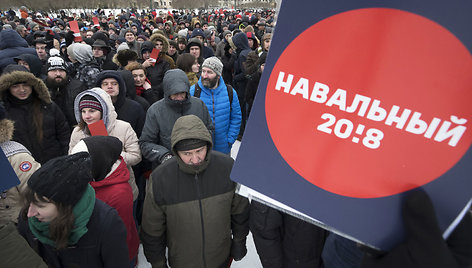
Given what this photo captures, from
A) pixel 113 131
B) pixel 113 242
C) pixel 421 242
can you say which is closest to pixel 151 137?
pixel 113 131

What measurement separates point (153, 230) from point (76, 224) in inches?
19.8

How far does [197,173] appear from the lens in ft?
5.41

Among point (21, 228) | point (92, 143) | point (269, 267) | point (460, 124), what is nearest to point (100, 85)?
point (92, 143)

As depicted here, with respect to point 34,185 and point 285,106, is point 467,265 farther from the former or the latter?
point 34,185

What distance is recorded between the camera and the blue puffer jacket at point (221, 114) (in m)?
3.01

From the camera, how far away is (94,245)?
1402 mm

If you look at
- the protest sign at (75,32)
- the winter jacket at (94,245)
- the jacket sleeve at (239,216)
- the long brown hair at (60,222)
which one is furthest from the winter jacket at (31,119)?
the protest sign at (75,32)

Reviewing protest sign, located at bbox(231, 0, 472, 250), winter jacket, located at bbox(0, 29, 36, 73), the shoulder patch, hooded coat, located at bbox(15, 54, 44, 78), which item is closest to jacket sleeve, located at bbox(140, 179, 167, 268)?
the shoulder patch

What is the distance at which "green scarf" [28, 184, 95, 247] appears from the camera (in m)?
1.30

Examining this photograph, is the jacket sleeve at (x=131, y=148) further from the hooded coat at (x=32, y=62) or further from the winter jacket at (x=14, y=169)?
the hooded coat at (x=32, y=62)

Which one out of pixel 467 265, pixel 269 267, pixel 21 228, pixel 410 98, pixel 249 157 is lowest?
pixel 269 267

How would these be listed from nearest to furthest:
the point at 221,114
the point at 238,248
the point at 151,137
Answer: the point at 238,248, the point at 151,137, the point at 221,114

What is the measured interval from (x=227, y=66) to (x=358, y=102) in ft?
17.9

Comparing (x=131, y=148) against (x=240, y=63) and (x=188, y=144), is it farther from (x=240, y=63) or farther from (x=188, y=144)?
(x=240, y=63)
